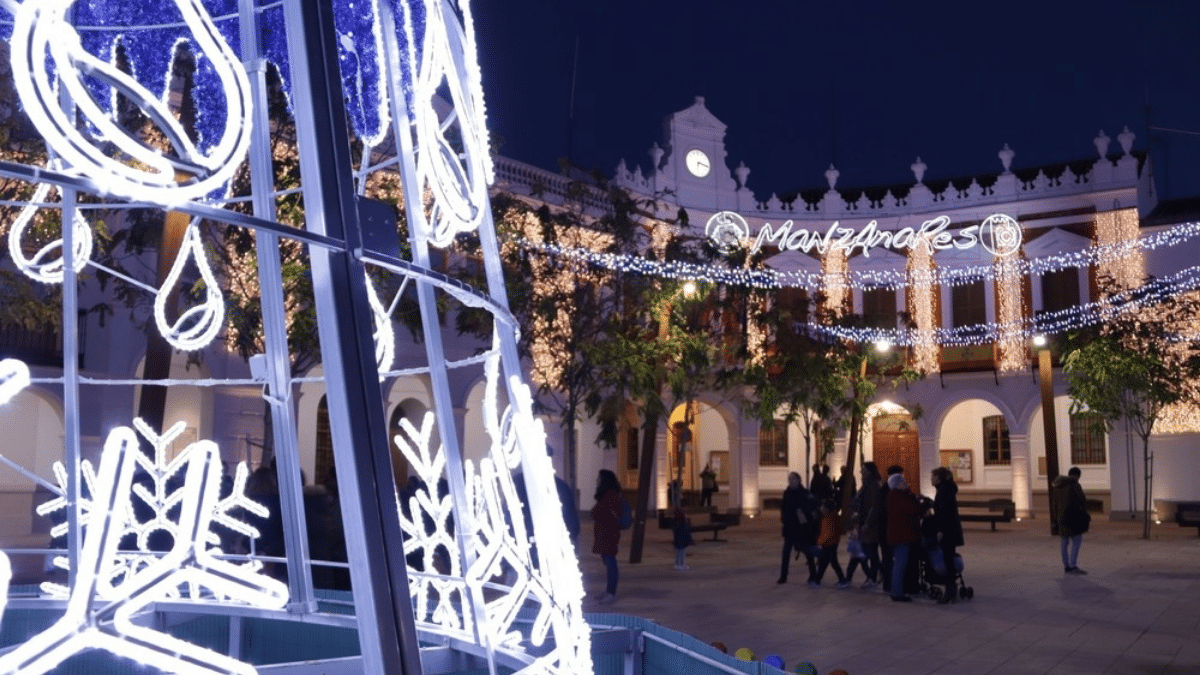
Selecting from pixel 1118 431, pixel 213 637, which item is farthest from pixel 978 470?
pixel 213 637

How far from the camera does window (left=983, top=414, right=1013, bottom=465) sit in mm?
34750

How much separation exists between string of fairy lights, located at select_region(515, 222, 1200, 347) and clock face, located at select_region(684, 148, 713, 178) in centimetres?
370

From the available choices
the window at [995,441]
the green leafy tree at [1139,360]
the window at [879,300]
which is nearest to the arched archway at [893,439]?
the window at [879,300]

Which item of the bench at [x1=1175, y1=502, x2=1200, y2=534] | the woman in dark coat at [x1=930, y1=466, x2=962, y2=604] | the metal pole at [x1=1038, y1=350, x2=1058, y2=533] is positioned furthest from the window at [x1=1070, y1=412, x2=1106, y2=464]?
the woman in dark coat at [x1=930, y1=466, x2=962, y2=604]

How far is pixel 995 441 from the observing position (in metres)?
35.0

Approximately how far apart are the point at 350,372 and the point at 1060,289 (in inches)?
1207

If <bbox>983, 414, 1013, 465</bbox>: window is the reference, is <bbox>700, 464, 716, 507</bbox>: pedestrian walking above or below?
below

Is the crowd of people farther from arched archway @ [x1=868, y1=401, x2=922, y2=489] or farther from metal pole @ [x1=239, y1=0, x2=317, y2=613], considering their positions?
arched archway @ [x1=868, y1=401, x2=922, y2=489]

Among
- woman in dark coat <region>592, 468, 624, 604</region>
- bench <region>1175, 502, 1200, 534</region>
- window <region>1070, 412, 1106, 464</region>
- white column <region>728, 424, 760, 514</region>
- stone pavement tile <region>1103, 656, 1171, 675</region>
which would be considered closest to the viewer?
stone pavement tile <region>1103, 656, 1171, 675</region>

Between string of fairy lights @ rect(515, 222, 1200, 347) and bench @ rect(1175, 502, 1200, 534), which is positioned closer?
string of fairy lights @ rect(515, 222, 1200, 347)

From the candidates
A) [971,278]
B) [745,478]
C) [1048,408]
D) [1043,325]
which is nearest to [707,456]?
[745,478]

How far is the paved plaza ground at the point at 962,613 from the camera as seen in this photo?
9.05 metres

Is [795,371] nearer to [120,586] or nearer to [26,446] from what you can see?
[26,446]

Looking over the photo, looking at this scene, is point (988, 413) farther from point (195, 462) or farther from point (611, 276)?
point (195, 462)
